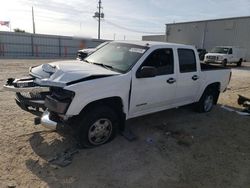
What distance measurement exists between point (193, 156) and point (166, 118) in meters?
1.90

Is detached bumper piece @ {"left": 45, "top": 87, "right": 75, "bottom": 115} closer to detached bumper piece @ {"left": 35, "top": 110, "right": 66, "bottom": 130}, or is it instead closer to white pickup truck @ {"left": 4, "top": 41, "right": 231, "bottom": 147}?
white pickup truck @ {"left": 4, "top": 41, "right": 231, "bottom": 147}

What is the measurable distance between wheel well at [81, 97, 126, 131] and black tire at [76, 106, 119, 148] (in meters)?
0.06

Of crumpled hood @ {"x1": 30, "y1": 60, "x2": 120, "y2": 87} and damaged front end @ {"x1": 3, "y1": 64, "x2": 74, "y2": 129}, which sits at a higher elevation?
crumpled hood @ {"x1": 30, "y1": 60, "x2": 120, "y2": 87}

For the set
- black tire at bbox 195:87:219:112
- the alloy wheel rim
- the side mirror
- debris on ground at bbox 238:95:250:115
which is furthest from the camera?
debris on ground at bbox 238:95:250:115

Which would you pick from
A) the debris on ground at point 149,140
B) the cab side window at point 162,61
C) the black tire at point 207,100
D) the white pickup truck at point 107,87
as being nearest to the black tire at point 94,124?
the white pickup truck at point 107,87

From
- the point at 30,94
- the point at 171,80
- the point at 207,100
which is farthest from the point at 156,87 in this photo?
the point at 207,100

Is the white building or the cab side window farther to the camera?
the white building

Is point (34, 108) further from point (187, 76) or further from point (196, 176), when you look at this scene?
point (187, 76)

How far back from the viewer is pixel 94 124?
4012 mm

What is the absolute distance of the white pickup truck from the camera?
12.1 feet

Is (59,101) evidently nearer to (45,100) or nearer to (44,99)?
(45,100)

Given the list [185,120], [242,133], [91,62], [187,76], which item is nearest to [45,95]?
[91,62]

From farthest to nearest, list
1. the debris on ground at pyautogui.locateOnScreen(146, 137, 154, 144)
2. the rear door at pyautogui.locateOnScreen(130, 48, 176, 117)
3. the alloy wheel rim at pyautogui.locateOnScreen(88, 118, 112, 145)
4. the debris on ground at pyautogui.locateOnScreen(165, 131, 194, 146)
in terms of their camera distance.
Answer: the debris on ground at pyautogui.locateOnScreen(165, 131, 194, 146) → the debris on ground at pyautogui.locateOnScreen(146, 137, 154, 144) → the rear door at pyautogui.locateOnScreen(130, 48, 176, 117) → the alloy wheel rim at pyautogui.locateOnScreen(88, 118, 112, 145)

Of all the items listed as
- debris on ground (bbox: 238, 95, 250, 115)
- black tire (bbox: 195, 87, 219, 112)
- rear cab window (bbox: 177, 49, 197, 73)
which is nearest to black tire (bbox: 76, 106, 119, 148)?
rear cab window (bbox: 177, 49, 197, 73)
